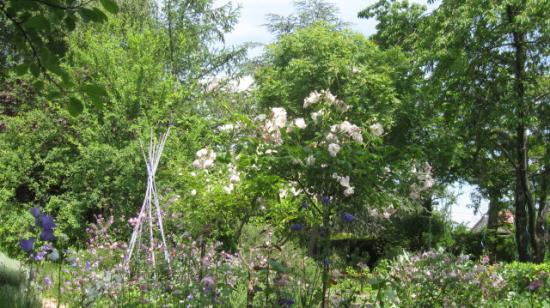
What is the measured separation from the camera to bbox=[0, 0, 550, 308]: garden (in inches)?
150

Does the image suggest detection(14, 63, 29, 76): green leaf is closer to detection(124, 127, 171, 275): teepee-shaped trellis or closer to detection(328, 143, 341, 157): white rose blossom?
detection(328, 143, 341, 157): white rose blossom

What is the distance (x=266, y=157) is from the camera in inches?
154

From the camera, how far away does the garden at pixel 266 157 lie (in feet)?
12.5

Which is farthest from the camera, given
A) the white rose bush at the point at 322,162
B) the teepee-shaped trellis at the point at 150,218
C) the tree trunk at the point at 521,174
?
the tree trunk at the point at 521,174

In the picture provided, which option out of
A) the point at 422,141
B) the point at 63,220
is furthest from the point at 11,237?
the point at 422,141

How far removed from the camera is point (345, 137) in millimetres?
3955

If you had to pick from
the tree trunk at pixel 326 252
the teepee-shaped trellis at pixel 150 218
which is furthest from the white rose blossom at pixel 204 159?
the tree trunk at pixel 326 252

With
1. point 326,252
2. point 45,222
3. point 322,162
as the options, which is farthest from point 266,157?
point 45,222

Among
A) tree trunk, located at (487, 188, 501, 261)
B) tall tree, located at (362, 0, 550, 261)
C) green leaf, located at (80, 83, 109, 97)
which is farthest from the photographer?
tree trunk, located at (487, 188, 501, 261)

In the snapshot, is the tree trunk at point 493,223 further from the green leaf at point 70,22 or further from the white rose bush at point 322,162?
the green leaf at point 70,22

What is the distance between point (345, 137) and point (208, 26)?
16126 millimetres

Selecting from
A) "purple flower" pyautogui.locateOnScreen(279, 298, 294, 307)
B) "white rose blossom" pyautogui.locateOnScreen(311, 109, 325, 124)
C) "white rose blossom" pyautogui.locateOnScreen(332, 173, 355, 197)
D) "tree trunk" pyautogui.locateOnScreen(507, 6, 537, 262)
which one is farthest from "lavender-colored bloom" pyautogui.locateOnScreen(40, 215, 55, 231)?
"tree trunk" pyautogui.locateOnScreen(507, 6, 537, 262)

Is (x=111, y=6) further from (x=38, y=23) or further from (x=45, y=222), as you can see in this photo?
(x=45, y=222)

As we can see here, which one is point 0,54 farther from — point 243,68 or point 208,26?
point 243,68
